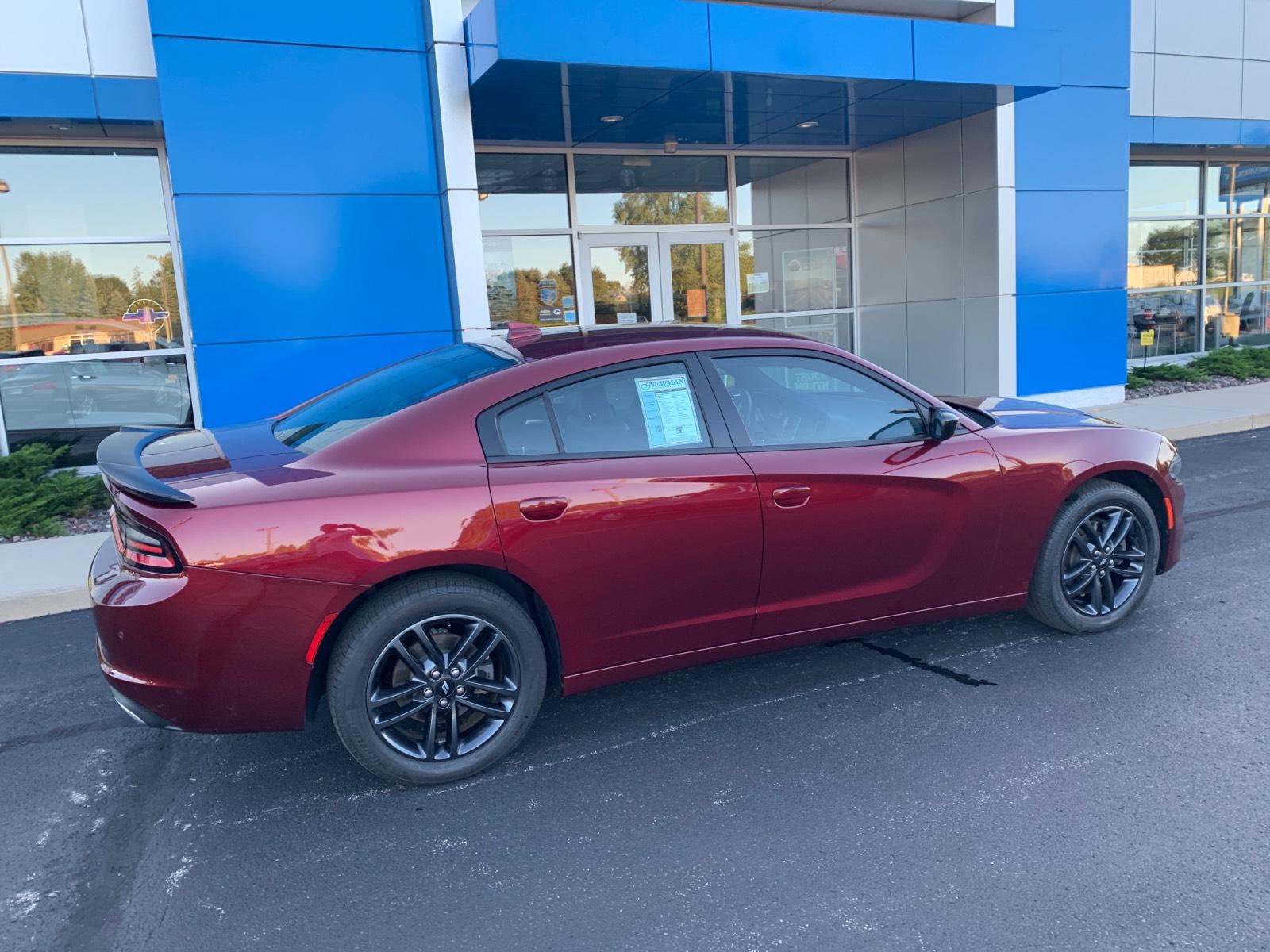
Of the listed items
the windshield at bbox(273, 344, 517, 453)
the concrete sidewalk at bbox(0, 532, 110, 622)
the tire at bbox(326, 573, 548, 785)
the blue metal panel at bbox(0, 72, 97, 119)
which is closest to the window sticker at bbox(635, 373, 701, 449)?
the windshield at bbox(273, 344, 517, 453)

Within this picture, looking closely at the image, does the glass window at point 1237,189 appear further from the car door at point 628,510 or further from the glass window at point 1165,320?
the car door at point 628,510

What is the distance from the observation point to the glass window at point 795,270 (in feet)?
42.6

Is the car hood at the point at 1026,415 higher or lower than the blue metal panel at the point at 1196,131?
lower

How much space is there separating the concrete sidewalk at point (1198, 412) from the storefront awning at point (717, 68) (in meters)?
3.82

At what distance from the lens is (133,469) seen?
11.2 ft

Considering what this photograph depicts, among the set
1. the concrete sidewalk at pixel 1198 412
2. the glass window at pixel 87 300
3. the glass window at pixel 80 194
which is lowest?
the concrete sidewalk at pixel 1198 412

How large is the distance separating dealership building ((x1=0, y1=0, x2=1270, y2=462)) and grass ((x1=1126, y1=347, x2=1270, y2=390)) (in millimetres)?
2140

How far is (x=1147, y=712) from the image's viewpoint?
3.89 m

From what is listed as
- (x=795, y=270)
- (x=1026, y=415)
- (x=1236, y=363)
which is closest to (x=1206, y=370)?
(x=1236, y=363)

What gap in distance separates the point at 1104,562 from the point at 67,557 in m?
6.61

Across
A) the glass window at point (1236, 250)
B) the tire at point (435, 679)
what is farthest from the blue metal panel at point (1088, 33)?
the tire at point (435, 679)

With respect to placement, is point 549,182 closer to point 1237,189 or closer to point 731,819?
point 731,819

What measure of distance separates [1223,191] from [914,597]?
15892 millimetres

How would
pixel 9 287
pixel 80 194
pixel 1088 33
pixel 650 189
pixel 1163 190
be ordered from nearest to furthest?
pixel 9 287
pixel 80 194
pixel 1088 33
pixel 650 189
pixel 1163 190
